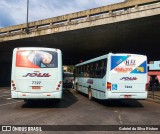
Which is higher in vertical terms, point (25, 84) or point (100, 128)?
point (25, 84)

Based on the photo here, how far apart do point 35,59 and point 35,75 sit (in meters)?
0.79

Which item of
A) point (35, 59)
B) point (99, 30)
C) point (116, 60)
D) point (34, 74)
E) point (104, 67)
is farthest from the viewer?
point (99, 30)

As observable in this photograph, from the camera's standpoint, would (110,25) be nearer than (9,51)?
Yes

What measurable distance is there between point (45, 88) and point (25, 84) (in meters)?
0.98

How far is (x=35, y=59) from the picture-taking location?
45.3ft

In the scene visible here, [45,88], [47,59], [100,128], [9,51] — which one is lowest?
[100,128]

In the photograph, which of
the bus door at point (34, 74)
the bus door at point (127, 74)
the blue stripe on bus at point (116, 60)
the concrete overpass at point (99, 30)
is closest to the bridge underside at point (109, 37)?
the concrete overpass at point (99, 30)

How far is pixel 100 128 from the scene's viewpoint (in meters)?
8.64

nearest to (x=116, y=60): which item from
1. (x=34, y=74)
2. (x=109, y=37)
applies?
(x=34, y=74)

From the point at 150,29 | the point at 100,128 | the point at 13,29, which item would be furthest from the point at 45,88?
the point at 13,29

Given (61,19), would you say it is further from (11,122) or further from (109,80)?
(11,122)

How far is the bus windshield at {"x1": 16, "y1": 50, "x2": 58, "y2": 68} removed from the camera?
1373cm

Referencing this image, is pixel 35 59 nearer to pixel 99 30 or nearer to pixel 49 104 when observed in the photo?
pixel 49 104

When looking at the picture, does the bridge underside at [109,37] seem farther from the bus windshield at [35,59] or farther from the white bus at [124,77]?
the bus windshield at [35,59]
